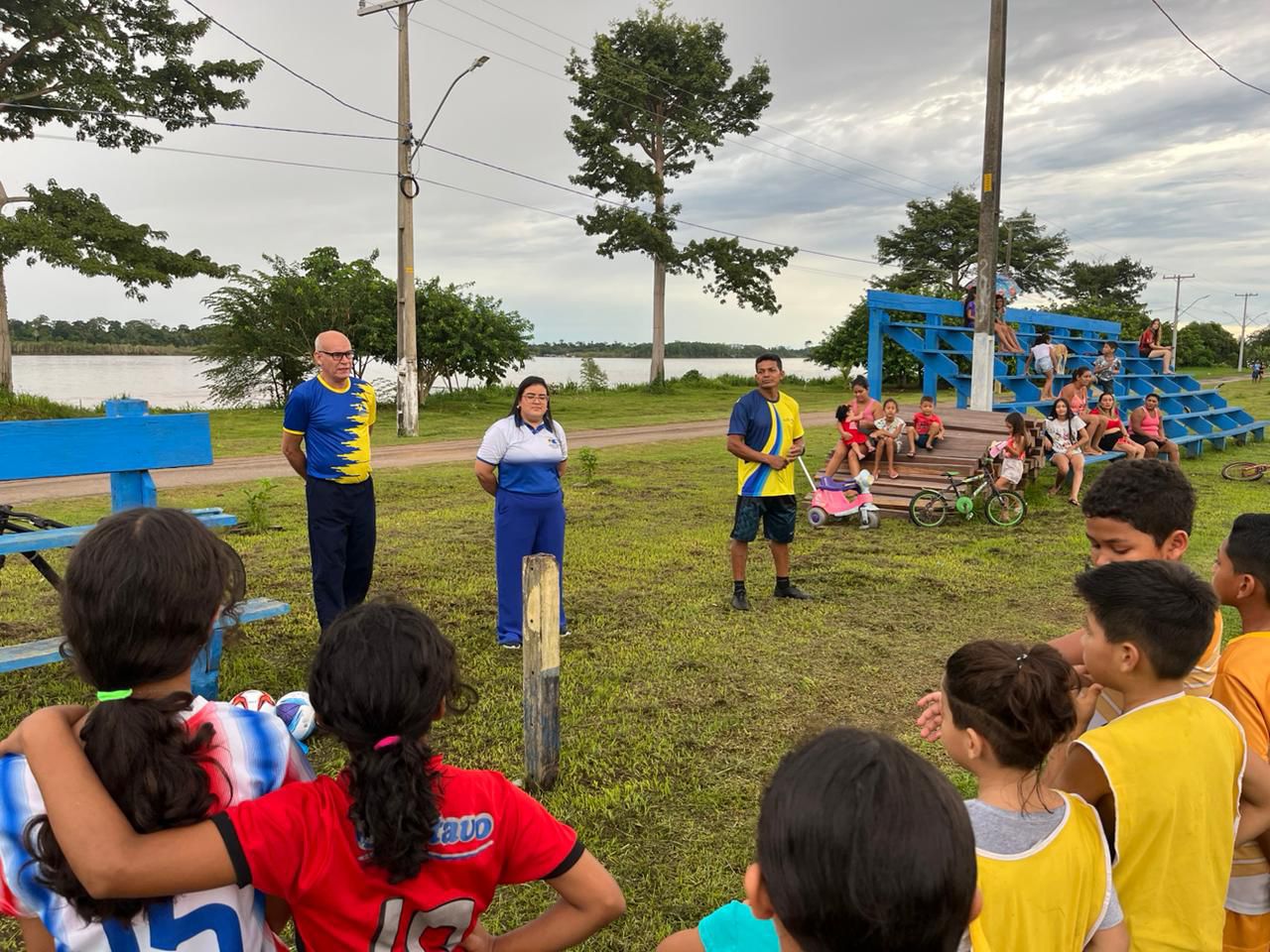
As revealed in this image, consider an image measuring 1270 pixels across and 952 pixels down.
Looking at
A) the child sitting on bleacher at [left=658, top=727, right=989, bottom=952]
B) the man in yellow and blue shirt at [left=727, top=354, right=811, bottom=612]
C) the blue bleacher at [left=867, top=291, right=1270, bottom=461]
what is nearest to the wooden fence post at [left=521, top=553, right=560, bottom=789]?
the child sitting on bleacher at [left=658, top=727, right=989, bottom=952]

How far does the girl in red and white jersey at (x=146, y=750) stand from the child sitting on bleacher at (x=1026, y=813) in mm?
1257

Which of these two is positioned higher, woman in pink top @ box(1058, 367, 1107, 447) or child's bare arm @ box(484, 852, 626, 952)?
woman in pink top @ box(1058, 367, 1107, 447)

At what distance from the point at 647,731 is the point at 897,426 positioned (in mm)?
7821

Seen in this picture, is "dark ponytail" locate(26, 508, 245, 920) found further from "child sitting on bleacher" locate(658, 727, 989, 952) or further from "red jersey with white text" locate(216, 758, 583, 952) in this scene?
"child sitting on bleacher" locate(658, 727, 989, 952)

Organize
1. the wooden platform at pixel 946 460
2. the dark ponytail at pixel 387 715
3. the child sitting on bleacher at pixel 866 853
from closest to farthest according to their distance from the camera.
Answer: the child sitting on bleacher at pixel 866 853
the dark ponytail at pixel 387 715
the wooden platform at pixel 946 460

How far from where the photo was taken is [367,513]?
538 centimetres

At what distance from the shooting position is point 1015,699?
68.3 inches

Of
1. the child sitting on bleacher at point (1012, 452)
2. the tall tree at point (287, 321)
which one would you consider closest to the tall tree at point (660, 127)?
the tall tree at point (287, 321)

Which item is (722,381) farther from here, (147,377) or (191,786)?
(191,786)

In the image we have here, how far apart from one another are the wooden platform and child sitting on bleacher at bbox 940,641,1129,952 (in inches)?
359

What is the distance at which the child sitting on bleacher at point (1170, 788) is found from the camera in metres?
1.81

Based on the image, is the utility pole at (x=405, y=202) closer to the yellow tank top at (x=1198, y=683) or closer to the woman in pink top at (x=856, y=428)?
the woman in pink top at (x=856, y=428)

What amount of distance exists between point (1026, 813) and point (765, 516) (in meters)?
5.09

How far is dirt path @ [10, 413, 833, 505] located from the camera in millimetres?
11758
